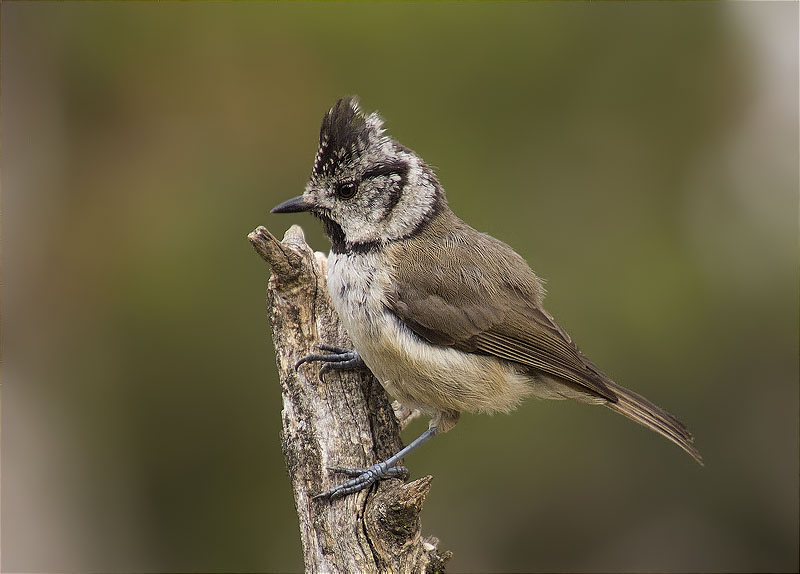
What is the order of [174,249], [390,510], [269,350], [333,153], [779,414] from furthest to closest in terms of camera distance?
[779,414] < [174,249] < [269,350] < [333,153] < [390,510]

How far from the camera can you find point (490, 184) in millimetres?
7133

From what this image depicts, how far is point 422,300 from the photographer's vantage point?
417cm

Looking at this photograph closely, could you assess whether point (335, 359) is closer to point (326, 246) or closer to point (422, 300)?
point (422, 300)

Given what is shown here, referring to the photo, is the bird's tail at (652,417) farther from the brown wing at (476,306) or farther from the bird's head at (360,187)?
the bird's head at (360,187)

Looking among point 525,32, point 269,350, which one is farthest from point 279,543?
point 525,32

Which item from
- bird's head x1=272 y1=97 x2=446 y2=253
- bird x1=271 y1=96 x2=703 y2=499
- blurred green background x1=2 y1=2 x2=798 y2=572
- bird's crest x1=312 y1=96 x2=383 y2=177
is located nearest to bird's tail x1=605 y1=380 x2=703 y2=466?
bird x1=271 y1=96 x2=703 y2=499

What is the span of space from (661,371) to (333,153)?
13.4ft

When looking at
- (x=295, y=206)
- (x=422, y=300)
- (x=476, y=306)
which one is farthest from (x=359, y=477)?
(x=295, y=206)

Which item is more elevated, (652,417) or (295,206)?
(295,206)

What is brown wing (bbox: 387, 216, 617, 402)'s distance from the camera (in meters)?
4.17

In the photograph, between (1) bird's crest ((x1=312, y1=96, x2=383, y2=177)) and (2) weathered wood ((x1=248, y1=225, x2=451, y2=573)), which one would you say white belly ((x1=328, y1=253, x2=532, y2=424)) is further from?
(1) bird's crest ((x1=312, y1=96, x2=383, y2=177))

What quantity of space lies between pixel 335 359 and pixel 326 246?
2.33m

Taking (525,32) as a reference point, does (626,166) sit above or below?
below

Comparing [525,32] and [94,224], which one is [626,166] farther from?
[94,224]
